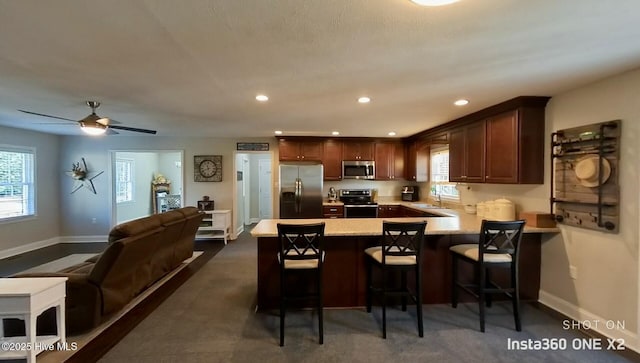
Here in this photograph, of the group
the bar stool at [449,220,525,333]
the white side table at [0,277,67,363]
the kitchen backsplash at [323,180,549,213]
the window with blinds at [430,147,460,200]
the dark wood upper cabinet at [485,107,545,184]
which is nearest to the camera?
the white side table at [0,277,67,363]

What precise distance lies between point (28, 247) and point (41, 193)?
1.07 metres

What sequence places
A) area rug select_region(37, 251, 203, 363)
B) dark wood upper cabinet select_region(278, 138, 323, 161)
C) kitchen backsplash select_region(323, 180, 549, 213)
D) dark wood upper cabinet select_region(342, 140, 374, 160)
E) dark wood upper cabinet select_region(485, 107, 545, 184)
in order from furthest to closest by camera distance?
dark wood upper cabinet select_region(342, 140, 374, 160) < dark wood upper cabinet select_region(278, 138, 323, 161) < kitchen backsplash select_region(323, 180, 549, 213) < dark wood upper cabinet select_region(485, 107, 545, 184) < area rug select_region(37, 251, 203, 363)

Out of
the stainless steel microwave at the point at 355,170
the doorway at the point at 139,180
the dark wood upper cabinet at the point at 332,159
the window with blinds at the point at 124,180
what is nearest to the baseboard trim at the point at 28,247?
the doorway at the point at 139,180

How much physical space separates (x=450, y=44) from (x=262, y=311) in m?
2.91

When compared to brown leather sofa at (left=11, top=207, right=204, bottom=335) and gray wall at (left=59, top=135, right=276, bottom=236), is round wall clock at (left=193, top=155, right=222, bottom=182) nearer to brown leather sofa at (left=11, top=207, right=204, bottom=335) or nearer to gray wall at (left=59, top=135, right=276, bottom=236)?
gray wall at (left=59, top=135, right=276, bottom=236)

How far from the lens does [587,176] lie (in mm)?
2666

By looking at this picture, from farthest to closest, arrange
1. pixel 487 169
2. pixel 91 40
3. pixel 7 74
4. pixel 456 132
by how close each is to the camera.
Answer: pixel 456 132 → pixel 487 169 → pixel 7 74 → pixel 91 40

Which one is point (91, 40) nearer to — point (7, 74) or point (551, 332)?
point (7, 74)

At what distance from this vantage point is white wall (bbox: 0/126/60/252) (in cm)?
527

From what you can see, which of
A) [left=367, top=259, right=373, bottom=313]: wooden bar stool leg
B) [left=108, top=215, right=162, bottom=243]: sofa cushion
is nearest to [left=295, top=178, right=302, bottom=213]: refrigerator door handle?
[left=108, top=215, right=162, bottom=243]: sofa cushion

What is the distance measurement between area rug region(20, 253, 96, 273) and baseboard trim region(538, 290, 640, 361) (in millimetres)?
6438

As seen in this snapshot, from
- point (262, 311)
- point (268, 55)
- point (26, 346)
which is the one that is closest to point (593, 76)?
point (268, 55)

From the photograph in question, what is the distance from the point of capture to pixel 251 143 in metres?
6.43

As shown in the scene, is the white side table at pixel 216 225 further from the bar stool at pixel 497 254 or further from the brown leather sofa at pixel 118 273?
the bar stool at pixel 497 254
